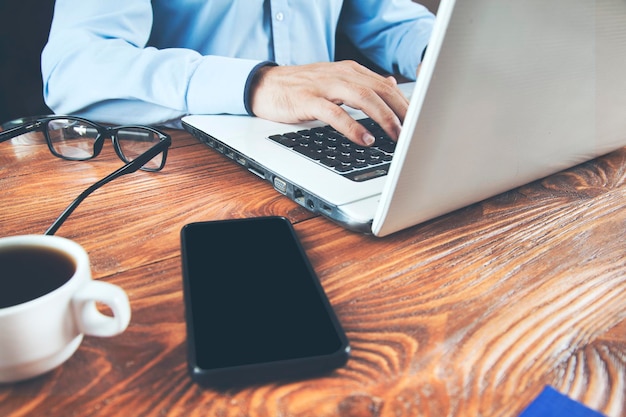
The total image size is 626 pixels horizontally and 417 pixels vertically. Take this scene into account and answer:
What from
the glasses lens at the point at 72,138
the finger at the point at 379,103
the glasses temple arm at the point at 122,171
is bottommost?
the glasses lens at the point at 72,138

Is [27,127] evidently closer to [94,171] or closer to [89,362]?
[94,171]

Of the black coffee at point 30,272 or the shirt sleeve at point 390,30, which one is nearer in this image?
the black coffee at point 30,272

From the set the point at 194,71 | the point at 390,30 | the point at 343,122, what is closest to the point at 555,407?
the point at 343,122

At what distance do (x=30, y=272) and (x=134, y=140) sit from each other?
0.32m

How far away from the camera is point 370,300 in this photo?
30 centimetres

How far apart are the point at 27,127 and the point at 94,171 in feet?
0.27

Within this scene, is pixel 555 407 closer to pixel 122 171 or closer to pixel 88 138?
pixel 122 171

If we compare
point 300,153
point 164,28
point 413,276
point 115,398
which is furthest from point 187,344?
point 164,28

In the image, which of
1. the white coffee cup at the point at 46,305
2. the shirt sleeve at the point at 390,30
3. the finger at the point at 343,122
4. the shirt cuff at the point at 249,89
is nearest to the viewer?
the white coffee cup at the point at 46,305

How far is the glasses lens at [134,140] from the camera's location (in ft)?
1.74

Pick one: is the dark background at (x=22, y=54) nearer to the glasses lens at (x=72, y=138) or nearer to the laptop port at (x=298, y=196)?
the glasses lens at (x=72, y=138)

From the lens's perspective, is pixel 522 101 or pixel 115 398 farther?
pixel 522 101

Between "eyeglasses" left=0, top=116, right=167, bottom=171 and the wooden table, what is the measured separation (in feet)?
0.09

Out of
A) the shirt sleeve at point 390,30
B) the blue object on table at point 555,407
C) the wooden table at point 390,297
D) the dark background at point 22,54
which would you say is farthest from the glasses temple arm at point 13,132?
the shirt sleeve at point 390,30
